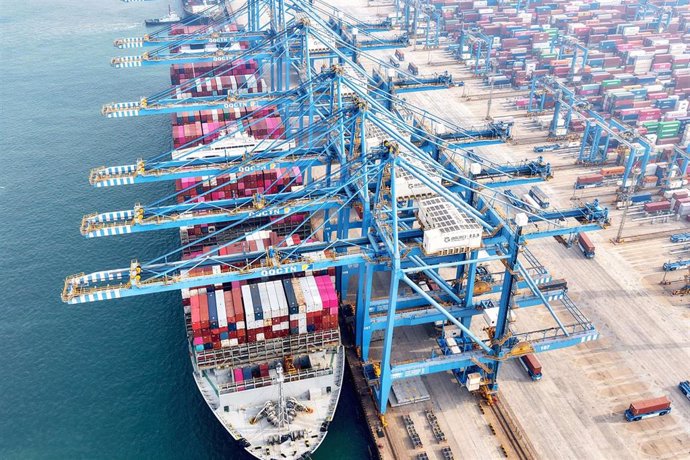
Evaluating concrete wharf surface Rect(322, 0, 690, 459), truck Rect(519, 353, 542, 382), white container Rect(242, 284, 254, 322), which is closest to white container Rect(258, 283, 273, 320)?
white container Rect(242, 284, 254, 322)

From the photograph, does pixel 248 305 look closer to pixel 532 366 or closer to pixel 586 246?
pixel 532 366

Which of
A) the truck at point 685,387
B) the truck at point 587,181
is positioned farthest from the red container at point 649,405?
the truck at point 587,181

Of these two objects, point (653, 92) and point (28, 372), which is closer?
point (28, 372)

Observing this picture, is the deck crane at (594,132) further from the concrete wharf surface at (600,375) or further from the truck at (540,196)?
the truck at (540,196)

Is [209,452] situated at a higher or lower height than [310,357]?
lower

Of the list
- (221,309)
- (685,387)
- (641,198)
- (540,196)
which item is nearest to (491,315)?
(685,387)

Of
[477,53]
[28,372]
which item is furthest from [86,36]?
[28,372]

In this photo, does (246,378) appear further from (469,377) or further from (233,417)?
(469,377)
